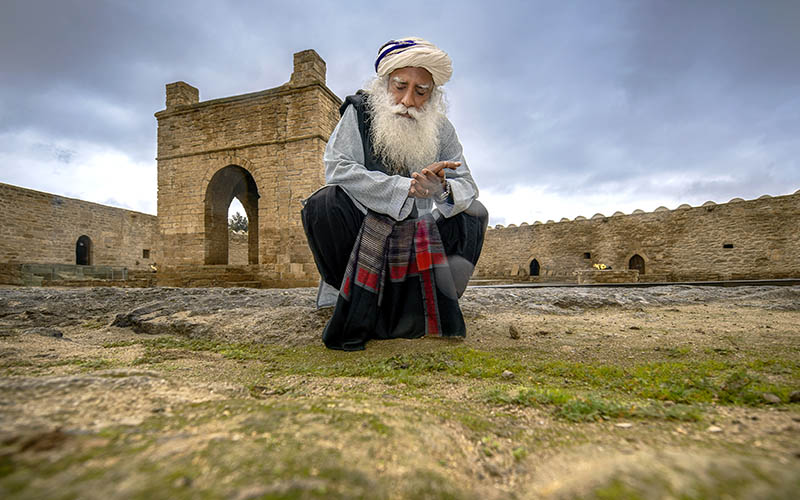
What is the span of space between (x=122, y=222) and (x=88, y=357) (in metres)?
21.1

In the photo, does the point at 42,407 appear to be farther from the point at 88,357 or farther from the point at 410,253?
the point at 410,253

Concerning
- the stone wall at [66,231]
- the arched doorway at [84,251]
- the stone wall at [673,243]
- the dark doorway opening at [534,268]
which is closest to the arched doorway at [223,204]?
the stone wall at [66,231]

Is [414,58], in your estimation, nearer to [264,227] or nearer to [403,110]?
[403,110]

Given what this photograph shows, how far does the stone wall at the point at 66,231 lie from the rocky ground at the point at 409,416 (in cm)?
1277

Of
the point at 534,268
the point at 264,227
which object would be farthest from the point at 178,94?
the point at 534,268

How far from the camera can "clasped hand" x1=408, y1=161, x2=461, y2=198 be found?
1.72 m

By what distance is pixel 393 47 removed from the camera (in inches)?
78.3

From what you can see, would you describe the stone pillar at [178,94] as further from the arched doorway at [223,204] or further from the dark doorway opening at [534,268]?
the dark doorway opening at [534,268]

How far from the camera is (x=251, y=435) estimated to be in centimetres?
60

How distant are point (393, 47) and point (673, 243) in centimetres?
1753

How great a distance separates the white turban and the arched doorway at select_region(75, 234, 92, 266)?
2089cm

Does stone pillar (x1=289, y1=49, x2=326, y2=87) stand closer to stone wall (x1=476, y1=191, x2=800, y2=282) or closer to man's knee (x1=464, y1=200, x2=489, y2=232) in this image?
man's knee (x1=464, y1=200, x2=489, y2=232)

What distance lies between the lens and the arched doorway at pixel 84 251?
16828 millimetres

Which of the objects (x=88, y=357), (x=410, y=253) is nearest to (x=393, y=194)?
(x=410, y=253)
